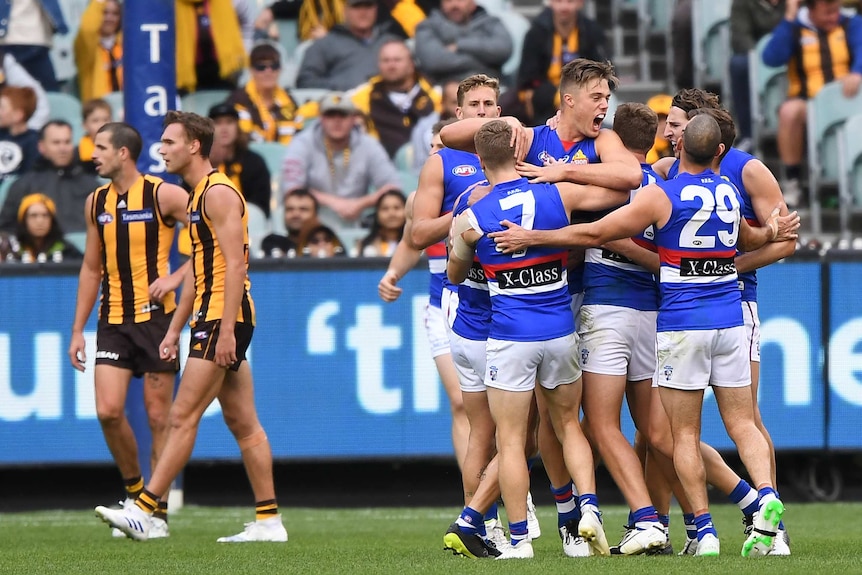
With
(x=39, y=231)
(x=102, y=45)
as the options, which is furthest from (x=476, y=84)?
(x=102, y=45)

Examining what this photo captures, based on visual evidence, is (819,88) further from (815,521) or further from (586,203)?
(586,203)

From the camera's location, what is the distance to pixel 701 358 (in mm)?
7348

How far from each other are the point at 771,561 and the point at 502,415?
56.0 inches

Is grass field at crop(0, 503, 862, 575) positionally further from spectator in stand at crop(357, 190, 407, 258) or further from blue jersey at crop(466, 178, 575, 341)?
spectator in stand at crop(357, 190, 407, 258)

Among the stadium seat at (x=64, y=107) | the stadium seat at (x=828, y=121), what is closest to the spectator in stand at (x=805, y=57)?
the stadium seat at (x=828, y=121)

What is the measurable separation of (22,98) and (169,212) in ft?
18.7

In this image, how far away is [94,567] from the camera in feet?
24.3

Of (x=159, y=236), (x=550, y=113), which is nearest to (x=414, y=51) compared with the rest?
(x=550, y=113)

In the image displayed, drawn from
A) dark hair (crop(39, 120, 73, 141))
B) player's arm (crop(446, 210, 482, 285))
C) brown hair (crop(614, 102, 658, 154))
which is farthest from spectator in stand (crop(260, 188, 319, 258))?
player's arm (crop(446, 210, 482, 285))

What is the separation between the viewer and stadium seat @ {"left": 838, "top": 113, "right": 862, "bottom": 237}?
1380cm

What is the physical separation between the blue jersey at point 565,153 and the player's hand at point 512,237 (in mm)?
614

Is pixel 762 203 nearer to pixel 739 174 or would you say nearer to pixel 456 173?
pixel 739 174

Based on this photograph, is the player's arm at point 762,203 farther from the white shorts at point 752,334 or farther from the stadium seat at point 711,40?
the stadium seat at point 711,40

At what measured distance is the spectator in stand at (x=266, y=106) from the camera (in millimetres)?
14438
